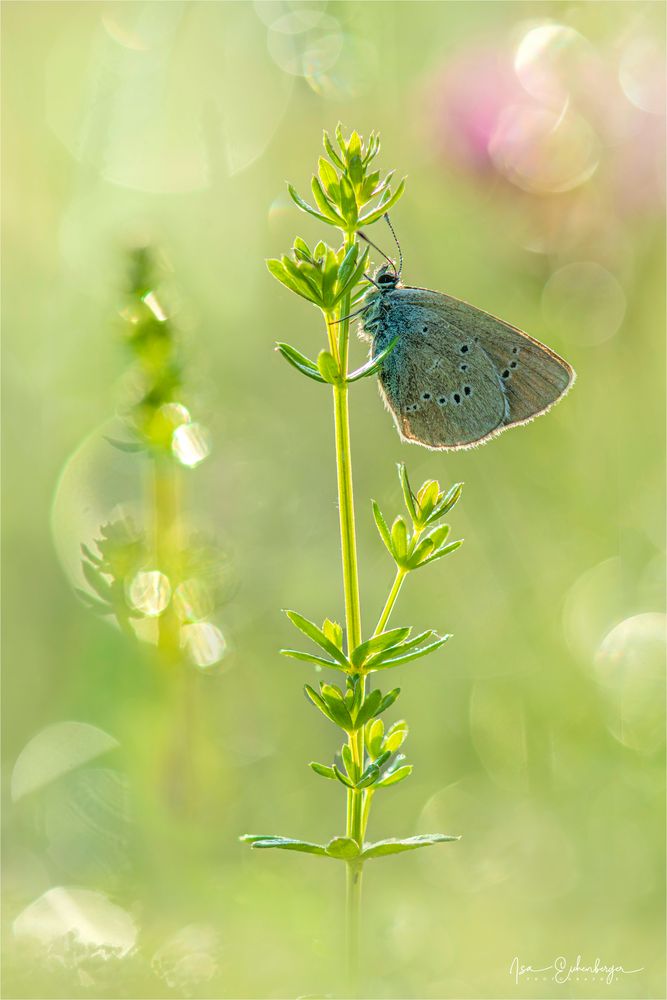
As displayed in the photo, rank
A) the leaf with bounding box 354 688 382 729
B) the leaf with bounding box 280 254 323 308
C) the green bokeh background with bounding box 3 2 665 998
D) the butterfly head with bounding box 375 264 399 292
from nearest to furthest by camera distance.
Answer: the leaf with bounding box 354 688 382 729 < the leaf with bounding box 280 254 323 308 < the green bokeh background with bounding box 3 2 665 998 < the butterfly head with bounding box 375 264 399 292

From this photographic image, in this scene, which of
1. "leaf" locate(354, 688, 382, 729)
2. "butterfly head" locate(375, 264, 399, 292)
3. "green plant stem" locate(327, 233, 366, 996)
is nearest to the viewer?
"green plant stem" locate(327, 233, 366, 996)

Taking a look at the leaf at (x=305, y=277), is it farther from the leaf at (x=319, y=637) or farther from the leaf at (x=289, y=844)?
the leaf at (x=289, y=844)

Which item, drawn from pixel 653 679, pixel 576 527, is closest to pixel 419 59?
pixel 576 527

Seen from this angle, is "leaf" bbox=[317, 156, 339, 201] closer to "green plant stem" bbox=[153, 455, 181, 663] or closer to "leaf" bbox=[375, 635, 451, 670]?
"leaf" bbox=[375, 635, 451, 670]

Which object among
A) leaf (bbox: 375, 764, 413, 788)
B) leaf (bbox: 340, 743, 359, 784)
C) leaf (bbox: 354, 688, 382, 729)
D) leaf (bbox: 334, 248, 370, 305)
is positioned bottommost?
leaf (bbox: 375, 764, 413, 788)

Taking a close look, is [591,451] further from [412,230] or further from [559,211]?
[412,230]

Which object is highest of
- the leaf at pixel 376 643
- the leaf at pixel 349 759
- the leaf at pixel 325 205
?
the leaf at pixel 325 205

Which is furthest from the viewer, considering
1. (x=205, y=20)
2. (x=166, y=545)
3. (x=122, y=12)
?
(x=205, y=20)

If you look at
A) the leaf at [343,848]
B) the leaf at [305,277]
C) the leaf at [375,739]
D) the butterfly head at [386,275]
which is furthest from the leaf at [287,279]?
the butterfly head at [386,275]

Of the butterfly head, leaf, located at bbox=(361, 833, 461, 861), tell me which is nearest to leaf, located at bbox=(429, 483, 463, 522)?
leaf, located at bbox=(361, 833, 461, 861)
